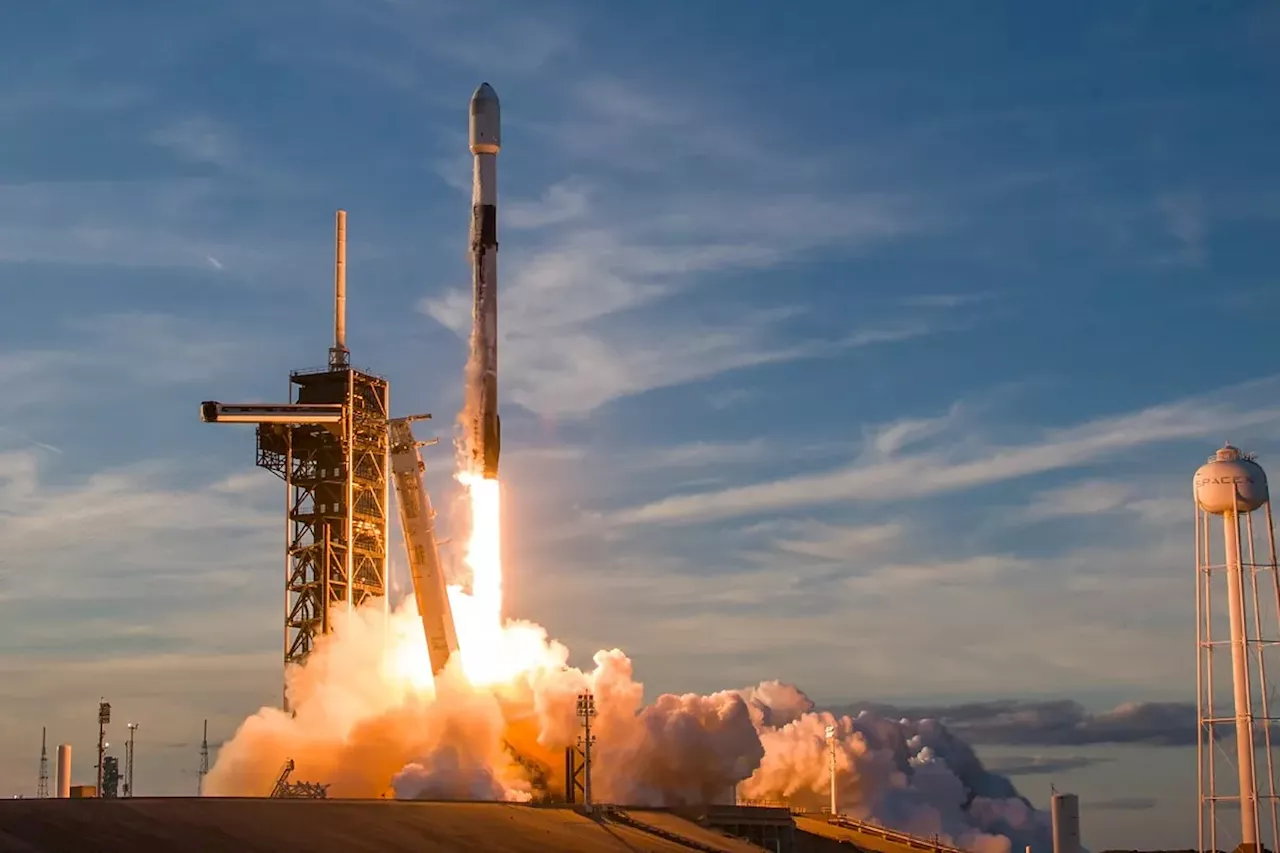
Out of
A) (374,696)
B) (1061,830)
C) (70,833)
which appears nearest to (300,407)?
(374,696)

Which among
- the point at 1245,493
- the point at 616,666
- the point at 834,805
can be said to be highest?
the point at 1245,493

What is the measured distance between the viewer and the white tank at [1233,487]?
93188 millimetres

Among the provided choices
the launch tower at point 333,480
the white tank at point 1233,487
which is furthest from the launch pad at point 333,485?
the white tank at point 1233,487

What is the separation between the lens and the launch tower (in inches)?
4523

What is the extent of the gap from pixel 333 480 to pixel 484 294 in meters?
26.5

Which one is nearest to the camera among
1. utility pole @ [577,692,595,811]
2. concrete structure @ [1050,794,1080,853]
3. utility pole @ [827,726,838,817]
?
concrete structure @ [1050,794,1080,853]

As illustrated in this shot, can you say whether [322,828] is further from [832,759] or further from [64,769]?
[832,759]

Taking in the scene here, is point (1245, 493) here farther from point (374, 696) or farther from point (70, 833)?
point (70, 833)

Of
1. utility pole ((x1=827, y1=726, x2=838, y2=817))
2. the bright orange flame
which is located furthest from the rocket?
utility pole ((x1=827, y1=726, x2=838, y2=817))

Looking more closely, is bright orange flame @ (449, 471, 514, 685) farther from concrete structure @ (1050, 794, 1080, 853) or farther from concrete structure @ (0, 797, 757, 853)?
concrete structure @ (1050, 794, 1080, 853)

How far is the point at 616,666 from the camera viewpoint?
104 metres

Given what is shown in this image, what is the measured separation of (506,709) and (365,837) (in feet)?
83.9

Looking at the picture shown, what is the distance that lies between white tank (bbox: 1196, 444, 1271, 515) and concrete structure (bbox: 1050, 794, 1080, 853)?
32.4 meters

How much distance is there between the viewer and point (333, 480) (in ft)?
384
